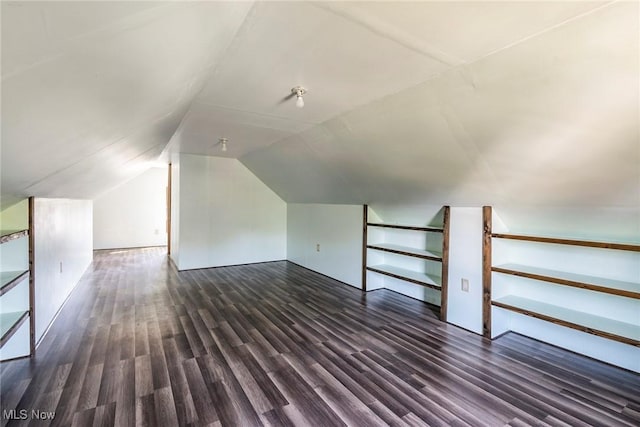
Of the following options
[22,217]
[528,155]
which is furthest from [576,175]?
[22,217]

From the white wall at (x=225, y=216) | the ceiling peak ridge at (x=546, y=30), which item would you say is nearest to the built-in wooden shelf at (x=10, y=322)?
the white wall at (x=225, y=216)

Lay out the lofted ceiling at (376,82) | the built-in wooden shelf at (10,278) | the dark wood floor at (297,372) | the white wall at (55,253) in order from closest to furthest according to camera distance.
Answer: the lofted ceiling at (376,82) < the dark wood floor at (297,372) < the built-in wooden shelf at (10,278) < the white wall at (55,253)

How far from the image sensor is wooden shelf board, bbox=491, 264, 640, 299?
2.24 metres

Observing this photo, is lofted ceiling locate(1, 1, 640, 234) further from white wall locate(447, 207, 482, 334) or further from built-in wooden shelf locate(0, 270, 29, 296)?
built-in wooden shelf locate(0, 270, 29, 296)

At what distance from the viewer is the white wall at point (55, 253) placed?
2.86m

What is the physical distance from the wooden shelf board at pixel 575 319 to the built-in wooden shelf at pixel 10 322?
4.09 meters

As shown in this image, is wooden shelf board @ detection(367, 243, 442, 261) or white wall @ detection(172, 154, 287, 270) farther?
white wall @ detection(172, 154, 287, 270)

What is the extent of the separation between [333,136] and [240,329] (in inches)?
90.1

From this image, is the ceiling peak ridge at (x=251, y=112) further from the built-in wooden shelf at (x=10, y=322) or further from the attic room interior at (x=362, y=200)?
the built-in wooden shelf at (x=10, y=322)

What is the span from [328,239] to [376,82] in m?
3.49

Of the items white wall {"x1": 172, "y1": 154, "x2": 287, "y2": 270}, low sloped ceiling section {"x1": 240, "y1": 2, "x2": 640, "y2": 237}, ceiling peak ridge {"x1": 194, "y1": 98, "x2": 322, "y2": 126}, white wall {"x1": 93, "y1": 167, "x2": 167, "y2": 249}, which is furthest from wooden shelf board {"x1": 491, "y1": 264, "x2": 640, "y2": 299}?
white wall {"x1": 93, "y1": 167, "x2": 167, "y2": 249}

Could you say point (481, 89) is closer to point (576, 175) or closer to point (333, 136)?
point (576, 175)

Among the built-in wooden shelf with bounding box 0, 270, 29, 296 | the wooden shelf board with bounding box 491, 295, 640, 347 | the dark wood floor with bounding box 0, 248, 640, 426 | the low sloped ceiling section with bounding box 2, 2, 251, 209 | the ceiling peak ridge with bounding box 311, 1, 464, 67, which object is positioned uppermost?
the ceiling peak ridge with bounding box 311, 1, 464, 67

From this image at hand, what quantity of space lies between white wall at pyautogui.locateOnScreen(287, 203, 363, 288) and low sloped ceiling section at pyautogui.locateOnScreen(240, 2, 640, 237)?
1.43 meters
